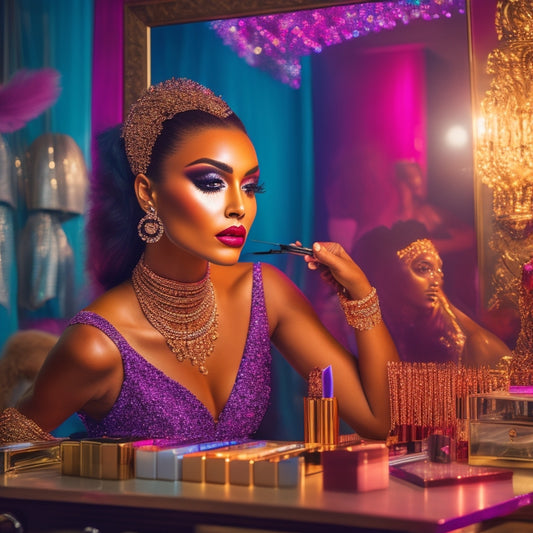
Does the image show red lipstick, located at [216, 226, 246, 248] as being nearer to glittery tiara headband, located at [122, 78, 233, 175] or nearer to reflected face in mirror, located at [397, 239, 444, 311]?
glittery tiara headband, located at [122, 78, 233, 175]

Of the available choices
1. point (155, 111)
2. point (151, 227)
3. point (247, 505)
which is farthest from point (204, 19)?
point (247, 505)

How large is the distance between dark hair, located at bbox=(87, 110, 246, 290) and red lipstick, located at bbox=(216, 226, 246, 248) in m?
0.20

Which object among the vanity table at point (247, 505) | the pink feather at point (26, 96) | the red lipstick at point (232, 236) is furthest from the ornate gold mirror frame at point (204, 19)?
the vanity table at point (247, 505)

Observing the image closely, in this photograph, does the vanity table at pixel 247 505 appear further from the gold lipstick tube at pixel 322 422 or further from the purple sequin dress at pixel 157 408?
the purple sequin dress at pixel 157 408

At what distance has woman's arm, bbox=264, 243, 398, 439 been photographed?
2.26 meters

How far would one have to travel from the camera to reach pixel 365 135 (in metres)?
2.33

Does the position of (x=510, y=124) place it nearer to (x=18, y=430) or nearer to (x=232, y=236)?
(x=232, y=236)

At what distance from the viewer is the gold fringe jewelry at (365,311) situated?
2256 mm

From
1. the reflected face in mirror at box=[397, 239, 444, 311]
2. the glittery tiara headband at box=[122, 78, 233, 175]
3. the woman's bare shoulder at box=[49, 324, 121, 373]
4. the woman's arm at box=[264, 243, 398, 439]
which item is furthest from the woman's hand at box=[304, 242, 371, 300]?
the woman's bare shoulder at box=[49, 324, 121, 373]

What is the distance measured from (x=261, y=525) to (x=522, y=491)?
0.45m

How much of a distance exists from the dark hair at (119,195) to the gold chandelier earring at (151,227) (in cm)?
5

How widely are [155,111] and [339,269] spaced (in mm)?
572

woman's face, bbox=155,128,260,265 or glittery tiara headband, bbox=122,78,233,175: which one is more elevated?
glittery tiara headband, bbox=122,78,233,175

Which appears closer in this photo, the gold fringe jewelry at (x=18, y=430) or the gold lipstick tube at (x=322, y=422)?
the gold lipstick tube at (x=322, y=422)
